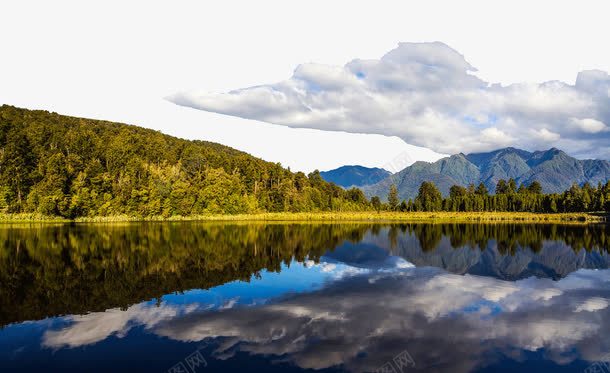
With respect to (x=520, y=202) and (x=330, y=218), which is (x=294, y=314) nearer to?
(x=330, y=218)

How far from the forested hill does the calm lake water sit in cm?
7491

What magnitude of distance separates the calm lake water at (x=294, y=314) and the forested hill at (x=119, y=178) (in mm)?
74905

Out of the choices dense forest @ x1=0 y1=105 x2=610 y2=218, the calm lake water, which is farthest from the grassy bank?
the calm lake water

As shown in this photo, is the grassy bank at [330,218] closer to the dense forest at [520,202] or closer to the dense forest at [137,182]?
→ the dense forest at [137,182]

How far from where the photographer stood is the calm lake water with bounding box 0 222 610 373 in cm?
1482

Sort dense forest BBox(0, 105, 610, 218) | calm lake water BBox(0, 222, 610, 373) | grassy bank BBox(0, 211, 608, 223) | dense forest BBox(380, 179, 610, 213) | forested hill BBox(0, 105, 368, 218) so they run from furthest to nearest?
dense forest BBox(380, 179, 610, 213) < dense forest BBox(0, 105, 610, 218) < forested hill BBox(0, 105, 368, 218) < grassy bank BBox(0, 211, 608, 223) < calm lake water BBox(0, 222, 610, 373)

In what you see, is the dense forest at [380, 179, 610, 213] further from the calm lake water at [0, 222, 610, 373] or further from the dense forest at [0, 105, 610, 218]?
the calm lake water at [0, 222, 610, 373]

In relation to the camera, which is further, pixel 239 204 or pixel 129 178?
pixel 239 204

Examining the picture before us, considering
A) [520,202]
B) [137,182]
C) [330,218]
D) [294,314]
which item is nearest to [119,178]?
[137,182]

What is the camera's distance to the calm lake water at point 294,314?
14.8 metres

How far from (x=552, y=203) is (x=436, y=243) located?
147 metres

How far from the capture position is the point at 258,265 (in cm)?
3575

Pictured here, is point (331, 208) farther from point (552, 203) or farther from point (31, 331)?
point (31, 331)

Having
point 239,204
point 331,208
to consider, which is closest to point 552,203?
point 331,208
